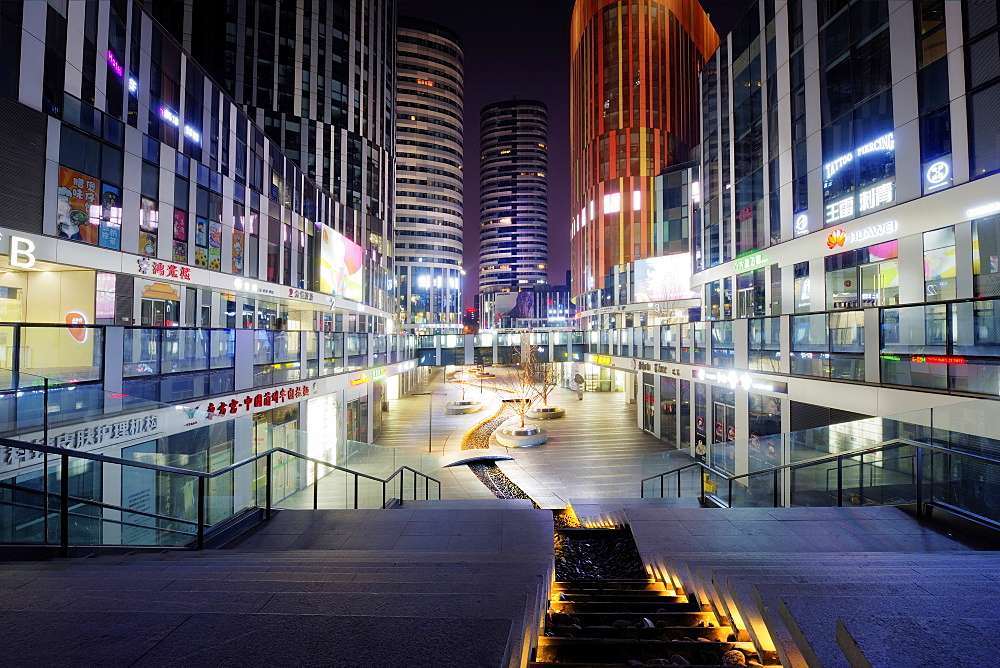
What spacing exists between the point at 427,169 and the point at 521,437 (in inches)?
3857

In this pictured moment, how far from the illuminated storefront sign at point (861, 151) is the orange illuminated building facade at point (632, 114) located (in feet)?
117

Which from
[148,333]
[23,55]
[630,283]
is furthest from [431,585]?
[630,283]

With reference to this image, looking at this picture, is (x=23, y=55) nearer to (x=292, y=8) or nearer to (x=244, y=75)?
(x=244, y=75)

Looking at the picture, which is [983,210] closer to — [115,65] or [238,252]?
[115,65]

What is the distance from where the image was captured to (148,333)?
9586mm

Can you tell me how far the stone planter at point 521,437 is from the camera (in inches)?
1009

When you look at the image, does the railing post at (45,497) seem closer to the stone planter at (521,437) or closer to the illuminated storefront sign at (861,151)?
the illuminated storefront sign at (861,151)

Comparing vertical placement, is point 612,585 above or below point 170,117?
below

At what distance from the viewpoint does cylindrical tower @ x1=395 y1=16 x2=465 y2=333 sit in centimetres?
10606

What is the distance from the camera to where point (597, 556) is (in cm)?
766

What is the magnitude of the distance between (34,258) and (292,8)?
41.3m

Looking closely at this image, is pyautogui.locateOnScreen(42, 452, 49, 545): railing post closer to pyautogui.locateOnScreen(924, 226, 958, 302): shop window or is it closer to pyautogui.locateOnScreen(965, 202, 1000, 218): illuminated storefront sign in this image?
pyautogui.locateOnScreen(924, 226, 958, 302): shop window

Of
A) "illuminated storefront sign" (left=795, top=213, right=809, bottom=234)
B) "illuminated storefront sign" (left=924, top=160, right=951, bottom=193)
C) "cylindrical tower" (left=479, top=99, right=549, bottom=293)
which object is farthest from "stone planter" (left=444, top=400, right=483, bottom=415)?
"cylindrical tower" (left=479, top=99, right=549, bottom=293)

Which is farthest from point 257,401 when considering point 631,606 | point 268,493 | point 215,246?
point 215,246
